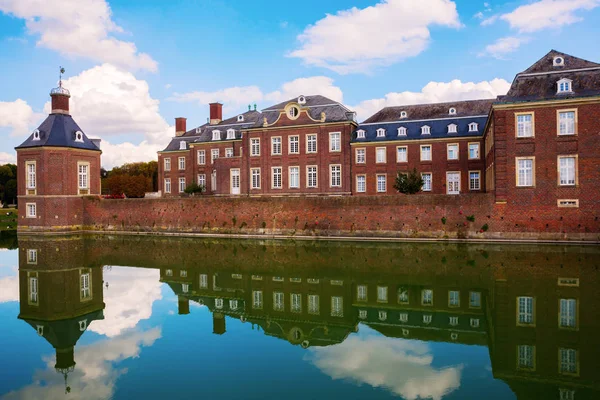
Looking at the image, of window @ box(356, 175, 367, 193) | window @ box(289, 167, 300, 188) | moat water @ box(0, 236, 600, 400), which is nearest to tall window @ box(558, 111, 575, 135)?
moat water @ box(0, 236, 600, 400)

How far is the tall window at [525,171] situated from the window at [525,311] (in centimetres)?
1184

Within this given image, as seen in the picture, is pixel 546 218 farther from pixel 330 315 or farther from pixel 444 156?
pixel 330 315

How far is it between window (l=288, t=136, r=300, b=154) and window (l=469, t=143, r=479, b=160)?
11.6 meters

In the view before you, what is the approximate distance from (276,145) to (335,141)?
4363mm

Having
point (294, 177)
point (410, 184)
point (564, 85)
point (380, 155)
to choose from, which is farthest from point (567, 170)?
point (294, 177)

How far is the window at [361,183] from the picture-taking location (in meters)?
33.4

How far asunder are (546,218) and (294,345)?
1680cm

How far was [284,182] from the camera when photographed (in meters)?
34.0

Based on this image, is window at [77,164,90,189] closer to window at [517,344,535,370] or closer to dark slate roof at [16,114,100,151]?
dark slate roof at [16,114,100,151]

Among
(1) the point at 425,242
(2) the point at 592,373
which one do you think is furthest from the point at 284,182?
(2) the point at 592,373

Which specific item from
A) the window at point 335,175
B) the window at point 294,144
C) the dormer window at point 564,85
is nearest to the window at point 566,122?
the dormer window at point 564,85

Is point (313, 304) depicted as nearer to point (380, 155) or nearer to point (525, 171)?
point (525, 171)

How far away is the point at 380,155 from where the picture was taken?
1294 inches

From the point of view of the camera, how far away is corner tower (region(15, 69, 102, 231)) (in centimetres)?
3109
